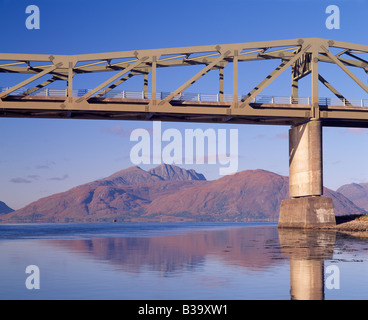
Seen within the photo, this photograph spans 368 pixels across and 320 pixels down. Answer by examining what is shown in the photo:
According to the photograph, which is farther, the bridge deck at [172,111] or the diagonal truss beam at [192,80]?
the diagonal truss beam at [192,80]

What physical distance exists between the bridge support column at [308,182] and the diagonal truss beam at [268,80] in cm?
732

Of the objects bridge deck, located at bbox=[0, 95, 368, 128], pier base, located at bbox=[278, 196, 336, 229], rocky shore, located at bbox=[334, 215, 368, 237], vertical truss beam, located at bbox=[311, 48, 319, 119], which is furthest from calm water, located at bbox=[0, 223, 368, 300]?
vertical truss beam, located at bbox=[311, 48, 319, 119]

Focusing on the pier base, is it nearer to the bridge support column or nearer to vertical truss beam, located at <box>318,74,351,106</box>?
the bridge support column

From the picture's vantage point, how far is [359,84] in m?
70.6

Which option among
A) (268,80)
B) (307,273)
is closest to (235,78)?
(268,80)

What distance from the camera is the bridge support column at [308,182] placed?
67.0 m

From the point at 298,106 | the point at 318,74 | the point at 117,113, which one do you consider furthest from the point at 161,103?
the point at 318,74

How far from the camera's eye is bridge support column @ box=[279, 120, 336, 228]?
67000 mm

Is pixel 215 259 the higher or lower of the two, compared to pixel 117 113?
lower

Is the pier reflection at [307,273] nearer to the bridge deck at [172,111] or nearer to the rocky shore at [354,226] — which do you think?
the rocky shore at [354,226]


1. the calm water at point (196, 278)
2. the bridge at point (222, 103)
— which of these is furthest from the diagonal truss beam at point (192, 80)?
the calm water at point (196, 278)

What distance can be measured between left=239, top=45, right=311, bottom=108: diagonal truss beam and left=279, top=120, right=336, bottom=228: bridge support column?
24.0 feet

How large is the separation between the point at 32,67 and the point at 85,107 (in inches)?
438
